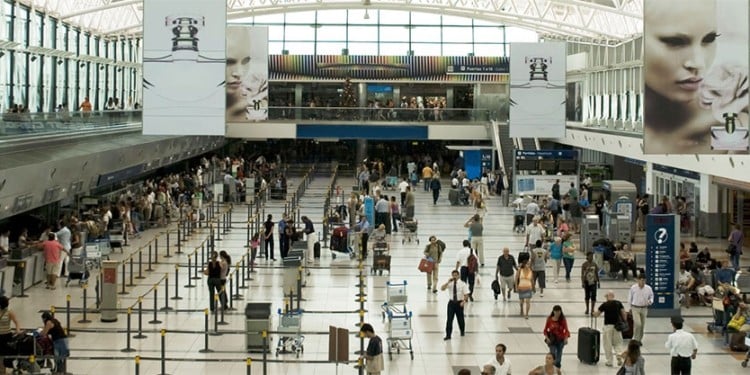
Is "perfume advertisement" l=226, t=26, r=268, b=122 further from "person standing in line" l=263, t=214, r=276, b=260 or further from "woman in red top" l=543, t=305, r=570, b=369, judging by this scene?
"woman in red top" l=543, t=305, r=570, b=369

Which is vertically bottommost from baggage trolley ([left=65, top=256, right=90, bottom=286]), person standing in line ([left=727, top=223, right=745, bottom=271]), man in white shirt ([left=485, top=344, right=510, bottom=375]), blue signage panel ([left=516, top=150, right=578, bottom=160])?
man in white shirt ([left=485, top=344, right=510, bottom=375])

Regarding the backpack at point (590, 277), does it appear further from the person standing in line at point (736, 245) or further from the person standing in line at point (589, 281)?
the person standing in line at point (736, 245)

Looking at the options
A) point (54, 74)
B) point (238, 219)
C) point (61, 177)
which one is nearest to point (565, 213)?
point (238, 219)

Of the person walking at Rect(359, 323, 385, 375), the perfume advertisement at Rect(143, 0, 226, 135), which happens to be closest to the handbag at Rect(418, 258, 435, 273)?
the perfume advertisement at Rect(143, 0, 226, 135)

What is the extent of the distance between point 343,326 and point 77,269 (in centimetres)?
745

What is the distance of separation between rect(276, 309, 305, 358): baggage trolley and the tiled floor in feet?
0.65

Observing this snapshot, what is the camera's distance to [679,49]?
17.9m

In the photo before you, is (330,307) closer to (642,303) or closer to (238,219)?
(642,303)

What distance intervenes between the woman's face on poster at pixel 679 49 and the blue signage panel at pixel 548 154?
22509mm

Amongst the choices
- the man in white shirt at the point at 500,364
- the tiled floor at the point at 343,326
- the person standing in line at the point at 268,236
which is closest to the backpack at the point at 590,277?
the tiled floor at the point at 343,326

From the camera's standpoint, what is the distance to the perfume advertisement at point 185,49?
19062 millimetres

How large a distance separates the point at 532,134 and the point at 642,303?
11323 mm

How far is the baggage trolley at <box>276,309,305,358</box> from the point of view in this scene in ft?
57.6

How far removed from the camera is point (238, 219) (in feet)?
130
